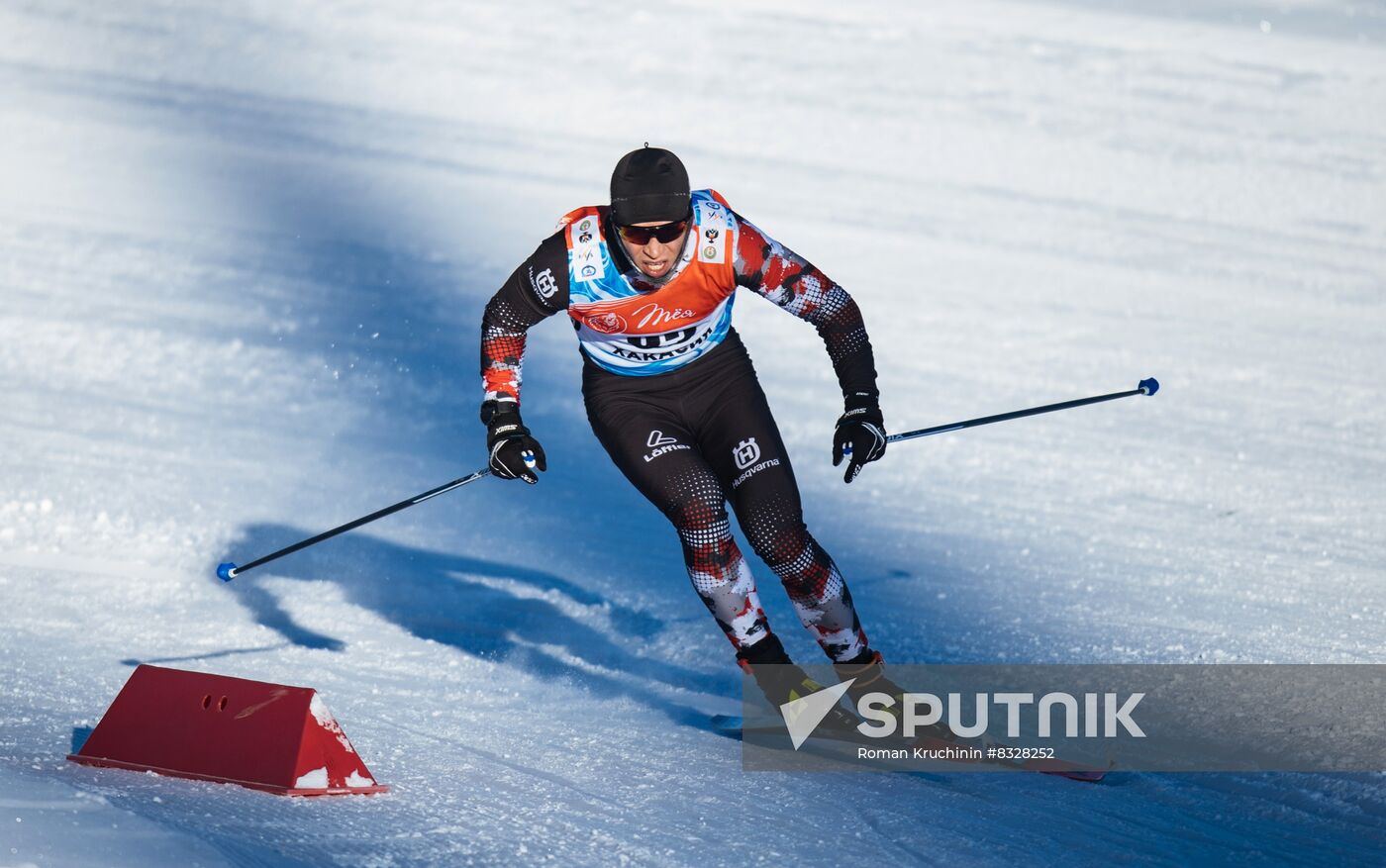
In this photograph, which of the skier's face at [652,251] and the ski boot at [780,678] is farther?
the ski boot at [780,678]

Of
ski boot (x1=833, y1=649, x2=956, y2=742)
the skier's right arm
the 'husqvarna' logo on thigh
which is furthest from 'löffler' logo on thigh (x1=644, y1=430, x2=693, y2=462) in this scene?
ski boot (x1=833, y1=649, x2=956, y2=742)

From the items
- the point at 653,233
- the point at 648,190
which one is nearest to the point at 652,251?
the point at 653,233

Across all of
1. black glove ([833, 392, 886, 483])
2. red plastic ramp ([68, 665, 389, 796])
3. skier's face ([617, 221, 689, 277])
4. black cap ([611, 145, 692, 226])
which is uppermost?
black cap ([611, 145, 692, 226])

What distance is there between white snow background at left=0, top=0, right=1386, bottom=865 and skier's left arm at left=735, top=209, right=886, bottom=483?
95cm

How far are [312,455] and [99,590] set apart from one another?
2093 millimetres

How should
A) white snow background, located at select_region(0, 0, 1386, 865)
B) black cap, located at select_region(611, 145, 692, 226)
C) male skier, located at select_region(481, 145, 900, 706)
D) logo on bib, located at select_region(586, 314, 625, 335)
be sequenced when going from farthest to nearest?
logo on bib, located at select_region(586, 314, 625, 335), male skier, located at select_region(481, 145, 900, 706), black cap, located at select_region(611, 145, 692, 226), white snow background, located at select_region(0, 0, 1386, 865)

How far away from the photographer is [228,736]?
3.87 meters

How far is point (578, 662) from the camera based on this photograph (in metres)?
5.62

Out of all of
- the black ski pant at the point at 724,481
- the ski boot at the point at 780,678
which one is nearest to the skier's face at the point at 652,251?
the black ski pant at the point at 724,481

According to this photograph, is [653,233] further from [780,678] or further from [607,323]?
[780,678]

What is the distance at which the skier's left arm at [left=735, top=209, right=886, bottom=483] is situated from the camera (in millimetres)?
4598

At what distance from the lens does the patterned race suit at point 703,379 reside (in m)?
4.56
